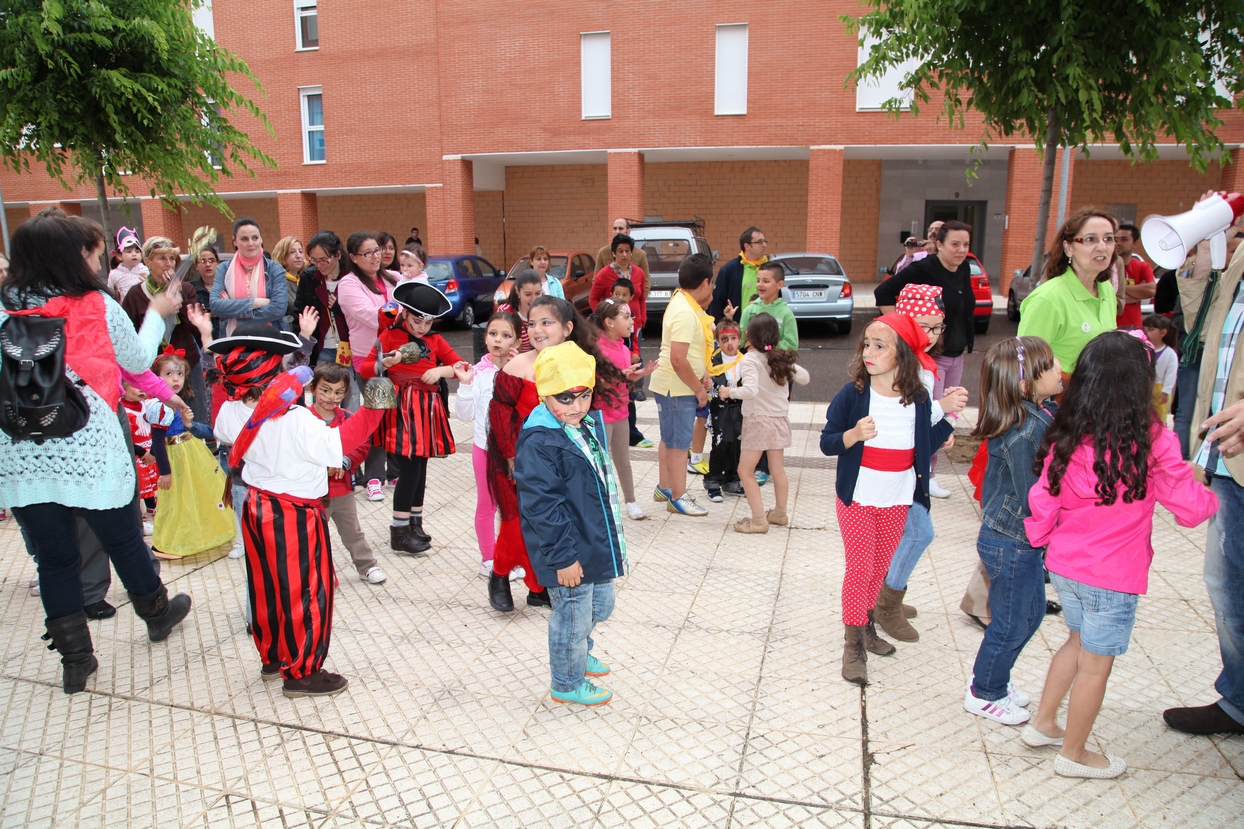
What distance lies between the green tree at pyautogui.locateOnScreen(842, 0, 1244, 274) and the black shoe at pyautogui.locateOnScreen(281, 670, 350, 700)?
5.77 m

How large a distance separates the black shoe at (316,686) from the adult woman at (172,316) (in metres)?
2.77

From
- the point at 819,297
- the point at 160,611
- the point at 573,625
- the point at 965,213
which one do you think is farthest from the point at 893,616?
the point at 965,213

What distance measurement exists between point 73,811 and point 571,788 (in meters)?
1.61

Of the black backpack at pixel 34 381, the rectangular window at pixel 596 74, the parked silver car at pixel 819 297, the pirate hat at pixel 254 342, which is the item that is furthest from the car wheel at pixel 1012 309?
the black backpack at pixel 34 381

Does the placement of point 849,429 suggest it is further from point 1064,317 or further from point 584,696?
point 584,696

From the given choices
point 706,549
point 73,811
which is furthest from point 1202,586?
point 73,811

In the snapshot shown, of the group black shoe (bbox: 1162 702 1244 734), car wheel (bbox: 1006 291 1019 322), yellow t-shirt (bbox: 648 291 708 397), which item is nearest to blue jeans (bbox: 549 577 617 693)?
black shoe (bbox: 1162 702 1244 734)

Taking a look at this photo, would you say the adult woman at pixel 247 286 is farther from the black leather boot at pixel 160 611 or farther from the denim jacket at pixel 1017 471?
the denim jacket at pixel 1017 471

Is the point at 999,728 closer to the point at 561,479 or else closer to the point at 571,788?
the point at 571,788

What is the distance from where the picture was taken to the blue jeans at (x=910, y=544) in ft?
11.9

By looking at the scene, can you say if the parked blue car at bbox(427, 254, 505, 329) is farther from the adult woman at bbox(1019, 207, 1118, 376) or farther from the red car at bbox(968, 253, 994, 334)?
the adult woman at bbox(1019, 207, 1118, 376)

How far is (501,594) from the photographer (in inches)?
160

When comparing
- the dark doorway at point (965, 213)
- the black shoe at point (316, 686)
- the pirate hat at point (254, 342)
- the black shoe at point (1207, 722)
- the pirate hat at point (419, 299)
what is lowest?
the black shoe at point (316, 686)

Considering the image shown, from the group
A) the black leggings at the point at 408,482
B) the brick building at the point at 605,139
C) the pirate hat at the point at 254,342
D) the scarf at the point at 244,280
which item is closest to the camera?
the pirate hat at the point at 254,342
